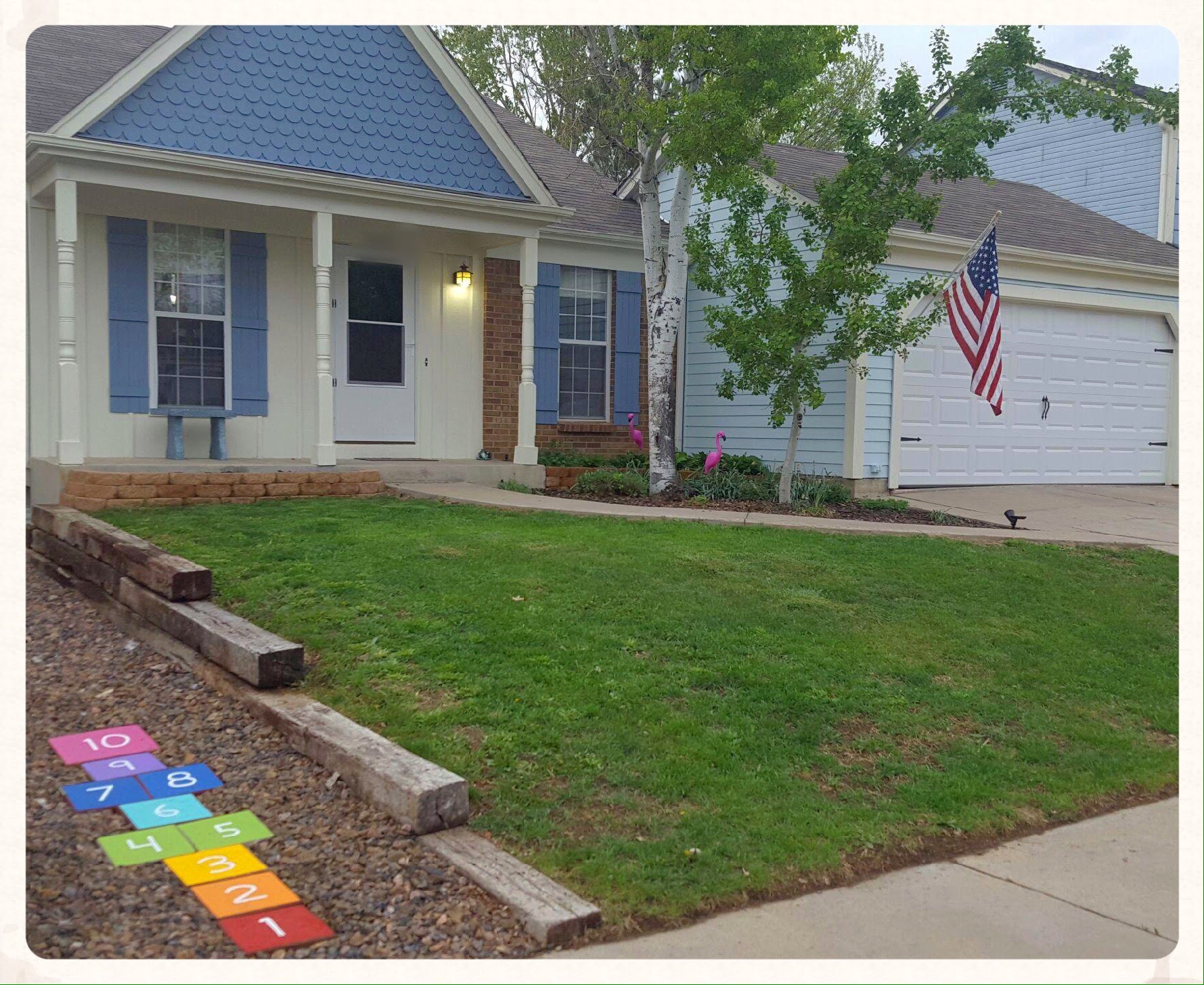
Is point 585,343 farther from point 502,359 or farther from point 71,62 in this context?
point 71,62

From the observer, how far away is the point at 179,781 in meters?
4.04

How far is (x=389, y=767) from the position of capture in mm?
3852

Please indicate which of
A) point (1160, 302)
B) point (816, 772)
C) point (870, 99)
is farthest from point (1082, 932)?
point (870, 99)

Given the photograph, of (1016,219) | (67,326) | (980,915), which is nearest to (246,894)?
(980,915)

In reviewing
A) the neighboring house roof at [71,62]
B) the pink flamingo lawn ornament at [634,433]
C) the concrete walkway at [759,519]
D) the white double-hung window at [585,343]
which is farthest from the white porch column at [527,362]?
the neighboring house roof at [71,62]

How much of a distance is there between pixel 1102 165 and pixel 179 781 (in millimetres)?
17336

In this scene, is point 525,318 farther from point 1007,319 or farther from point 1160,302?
point 1160,302

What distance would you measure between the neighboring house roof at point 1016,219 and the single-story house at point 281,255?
2.79m

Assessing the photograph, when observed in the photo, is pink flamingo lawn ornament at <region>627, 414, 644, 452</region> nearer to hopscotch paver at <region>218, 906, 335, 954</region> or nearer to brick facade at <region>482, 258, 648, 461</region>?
brick facade at <region>482, 258, 648, 461</region>

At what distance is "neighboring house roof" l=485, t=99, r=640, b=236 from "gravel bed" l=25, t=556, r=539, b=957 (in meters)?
8.74

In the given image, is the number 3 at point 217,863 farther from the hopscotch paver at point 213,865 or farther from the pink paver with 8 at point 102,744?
the pink paver with 8 at point 102,744

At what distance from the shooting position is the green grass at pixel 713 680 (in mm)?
3775

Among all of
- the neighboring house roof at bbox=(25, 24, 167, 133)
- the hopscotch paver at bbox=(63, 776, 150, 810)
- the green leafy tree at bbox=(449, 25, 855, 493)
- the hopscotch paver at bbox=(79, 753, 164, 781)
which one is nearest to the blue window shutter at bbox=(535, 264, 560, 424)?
the green leafy tree at bbox=(449, 25, 855, 493)

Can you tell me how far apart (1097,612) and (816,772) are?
332 cm
